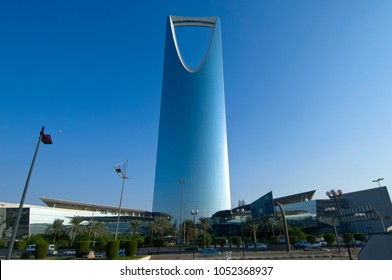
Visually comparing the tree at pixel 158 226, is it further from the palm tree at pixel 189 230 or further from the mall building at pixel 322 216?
the mall building at pixel 322 216

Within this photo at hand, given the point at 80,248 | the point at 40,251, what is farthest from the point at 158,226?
the point at 40,251

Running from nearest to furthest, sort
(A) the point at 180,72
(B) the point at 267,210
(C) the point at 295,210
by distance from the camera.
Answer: (B) the point at 267,210, (C) the point at 295,210, (A) the point at 180,72

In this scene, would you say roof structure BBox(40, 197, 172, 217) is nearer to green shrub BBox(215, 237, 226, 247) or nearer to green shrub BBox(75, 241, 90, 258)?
green shrub BBox(215, 237, 226, 247)

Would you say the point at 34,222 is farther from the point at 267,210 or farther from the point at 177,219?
the point at 267,210

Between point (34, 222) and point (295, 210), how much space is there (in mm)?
95426

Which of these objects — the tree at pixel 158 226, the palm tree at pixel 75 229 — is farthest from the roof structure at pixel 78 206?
the palm tree at pixel 75 229

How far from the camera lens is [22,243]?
5253 centimetres

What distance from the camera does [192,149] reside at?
5217 inches

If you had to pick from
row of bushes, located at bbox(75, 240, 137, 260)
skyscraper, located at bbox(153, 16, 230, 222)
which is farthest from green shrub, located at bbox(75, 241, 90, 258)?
skyscraper, located at bbox(153, 16, 230, 222)

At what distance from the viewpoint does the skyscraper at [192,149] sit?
5236 inches

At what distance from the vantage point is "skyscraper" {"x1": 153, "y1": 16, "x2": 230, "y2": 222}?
133 metres
